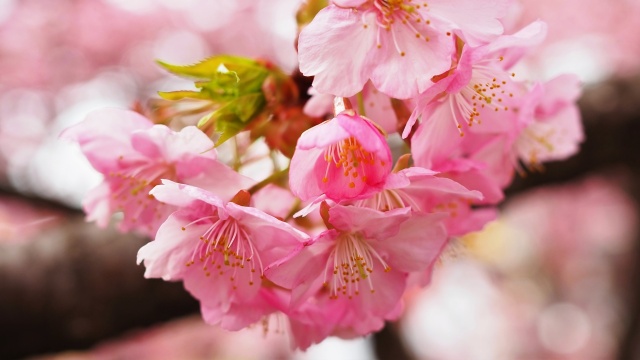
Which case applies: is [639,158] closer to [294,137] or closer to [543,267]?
[294,137]

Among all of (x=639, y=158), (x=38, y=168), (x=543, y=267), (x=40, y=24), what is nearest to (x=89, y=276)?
Result: (x=639, y=158)

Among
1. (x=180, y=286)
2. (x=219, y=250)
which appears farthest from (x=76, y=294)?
(x=219, y=250)

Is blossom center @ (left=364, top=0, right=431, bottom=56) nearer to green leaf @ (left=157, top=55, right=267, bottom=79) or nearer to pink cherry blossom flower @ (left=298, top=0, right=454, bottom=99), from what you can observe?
pink cherry blossom flower @ (left=298, top=0, right=454, bottom=99)

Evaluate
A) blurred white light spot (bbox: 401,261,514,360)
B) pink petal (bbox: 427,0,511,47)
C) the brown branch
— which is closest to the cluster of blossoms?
pink petal (bbox: 427,0,511,47)

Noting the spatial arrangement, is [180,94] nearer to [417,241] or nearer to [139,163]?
[139,163]

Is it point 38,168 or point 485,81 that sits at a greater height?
point 485,81

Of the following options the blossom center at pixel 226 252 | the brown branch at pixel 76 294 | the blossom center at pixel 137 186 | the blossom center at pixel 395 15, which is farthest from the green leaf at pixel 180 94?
the brown branch at pixel 76 294
